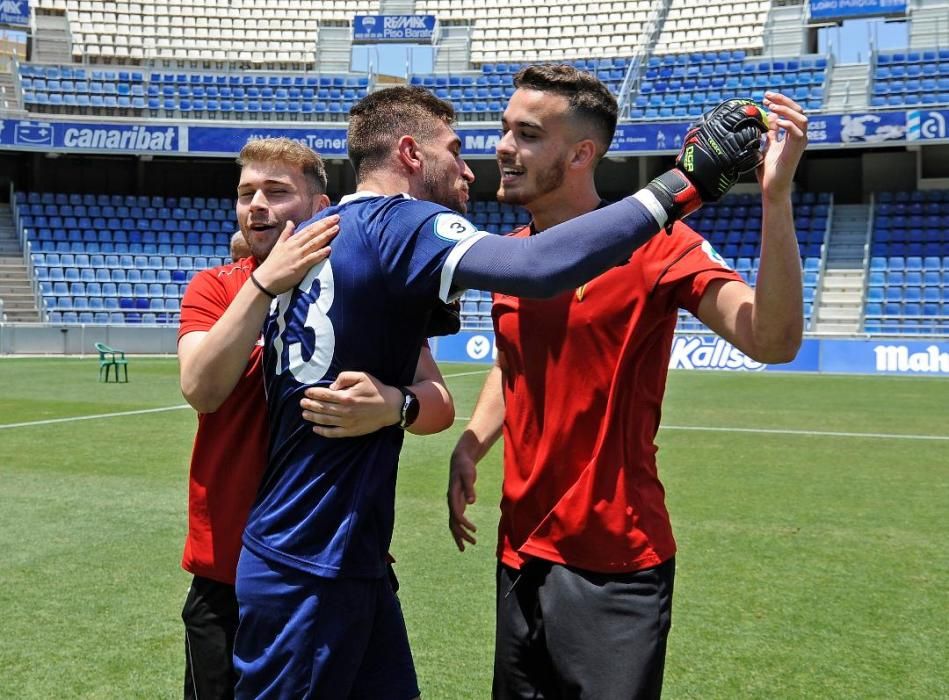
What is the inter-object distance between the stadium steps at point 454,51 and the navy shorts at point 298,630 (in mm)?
36482

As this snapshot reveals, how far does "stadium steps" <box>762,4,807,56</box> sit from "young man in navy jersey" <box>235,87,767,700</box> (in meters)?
34.6

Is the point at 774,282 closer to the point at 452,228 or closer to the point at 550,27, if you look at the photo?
the point at 452,228

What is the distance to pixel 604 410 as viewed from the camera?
277 cm

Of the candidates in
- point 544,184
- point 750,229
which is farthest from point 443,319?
point 750,229

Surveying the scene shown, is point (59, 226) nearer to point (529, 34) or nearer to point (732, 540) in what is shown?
point (529, 34)

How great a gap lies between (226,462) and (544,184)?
4.16 feet

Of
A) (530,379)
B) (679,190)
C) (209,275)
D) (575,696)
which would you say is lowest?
(575,696)

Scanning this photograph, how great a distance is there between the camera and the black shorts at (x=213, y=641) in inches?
117

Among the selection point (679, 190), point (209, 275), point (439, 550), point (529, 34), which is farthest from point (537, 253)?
point (529, 34)

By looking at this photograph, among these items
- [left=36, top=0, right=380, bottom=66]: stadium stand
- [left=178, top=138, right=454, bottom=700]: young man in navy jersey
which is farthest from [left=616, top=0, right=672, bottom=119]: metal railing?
[left=178, top=138, right=454, bottom=700]: young man in navy jersey

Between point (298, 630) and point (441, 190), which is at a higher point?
point (441, 190)

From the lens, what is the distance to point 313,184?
9.82 ft

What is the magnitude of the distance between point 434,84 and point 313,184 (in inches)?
1345

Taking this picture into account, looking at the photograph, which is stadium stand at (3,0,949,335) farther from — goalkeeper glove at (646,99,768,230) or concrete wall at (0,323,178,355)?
goalkeeper glove at (646,99,768,230)
